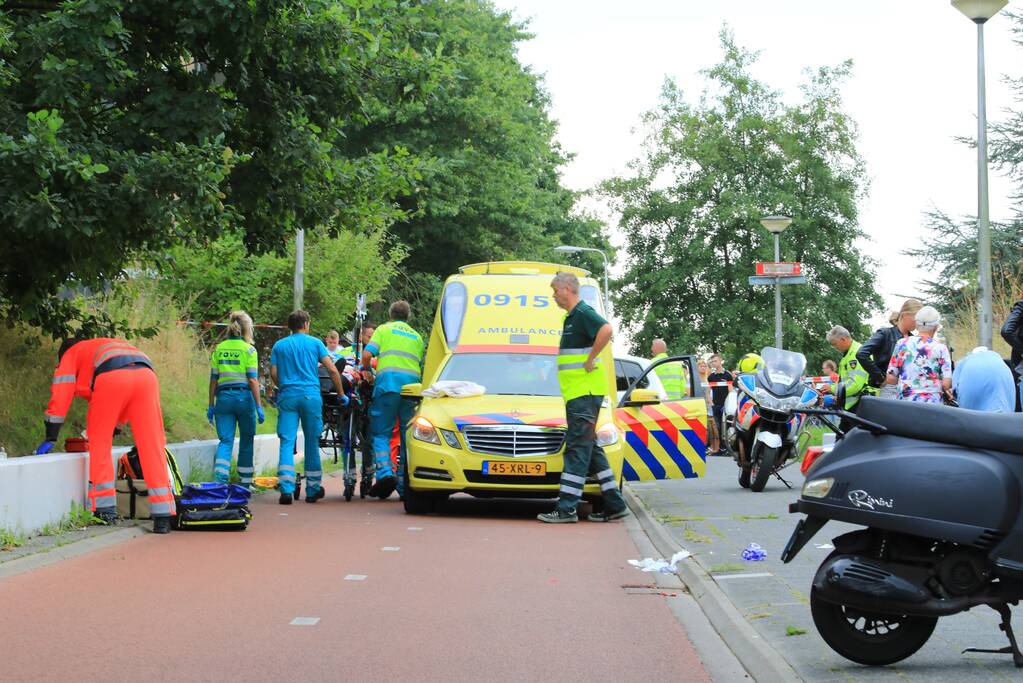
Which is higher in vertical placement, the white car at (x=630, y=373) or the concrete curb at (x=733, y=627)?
the white car at (x=630, y=373)

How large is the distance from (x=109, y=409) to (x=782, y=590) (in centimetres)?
560

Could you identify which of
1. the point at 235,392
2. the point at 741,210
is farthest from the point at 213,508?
the point at 741,210

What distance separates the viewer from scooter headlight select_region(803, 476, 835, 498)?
6313 millimetres

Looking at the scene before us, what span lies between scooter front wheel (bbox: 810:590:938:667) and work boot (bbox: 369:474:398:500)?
369 inches

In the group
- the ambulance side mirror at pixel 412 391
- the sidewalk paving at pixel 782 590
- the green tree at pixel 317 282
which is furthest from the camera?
the green tree at pixel 317 282

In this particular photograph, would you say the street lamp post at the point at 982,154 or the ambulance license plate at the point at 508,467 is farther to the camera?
the street lamp post at the point at 982,154

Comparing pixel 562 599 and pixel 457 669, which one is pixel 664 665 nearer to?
pixel 457 669

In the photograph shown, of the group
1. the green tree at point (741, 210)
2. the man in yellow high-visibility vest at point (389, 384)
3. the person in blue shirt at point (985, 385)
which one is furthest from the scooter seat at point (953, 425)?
the green tree at point (741, 210)

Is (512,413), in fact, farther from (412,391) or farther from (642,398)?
(642,398)

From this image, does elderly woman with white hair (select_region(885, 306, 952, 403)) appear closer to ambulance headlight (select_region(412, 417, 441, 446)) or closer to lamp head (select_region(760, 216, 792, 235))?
ambulance headlight (select_region(412, 417, 441, 446))

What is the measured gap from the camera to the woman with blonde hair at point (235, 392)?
14.3 meters

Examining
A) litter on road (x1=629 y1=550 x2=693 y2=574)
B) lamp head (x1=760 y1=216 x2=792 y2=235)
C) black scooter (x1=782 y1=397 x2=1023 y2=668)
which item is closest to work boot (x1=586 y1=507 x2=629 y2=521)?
litter on road (x1=629 y1=550 x2=693 y2=574)

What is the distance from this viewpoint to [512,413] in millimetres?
13516

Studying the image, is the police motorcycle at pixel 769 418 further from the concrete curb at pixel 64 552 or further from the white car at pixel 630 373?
the concrete curb at pixel 64 552
